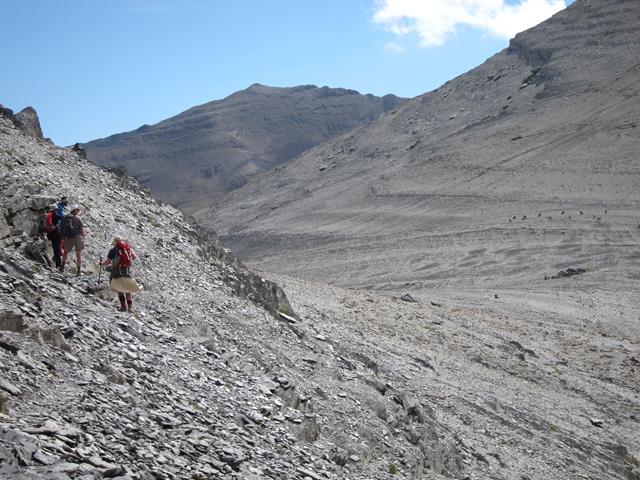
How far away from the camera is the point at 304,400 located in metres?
12.9

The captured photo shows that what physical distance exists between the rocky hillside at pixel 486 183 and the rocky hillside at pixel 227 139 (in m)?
57.3

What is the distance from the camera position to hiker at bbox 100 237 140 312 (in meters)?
12.9

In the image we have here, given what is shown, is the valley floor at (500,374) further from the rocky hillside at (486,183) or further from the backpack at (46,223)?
the rocky hillside at (486,183)

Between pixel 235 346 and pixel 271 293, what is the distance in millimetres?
4366

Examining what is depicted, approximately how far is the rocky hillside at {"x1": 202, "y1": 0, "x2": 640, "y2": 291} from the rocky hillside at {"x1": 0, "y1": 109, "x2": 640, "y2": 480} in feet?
62.6

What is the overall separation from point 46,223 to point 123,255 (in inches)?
60.9

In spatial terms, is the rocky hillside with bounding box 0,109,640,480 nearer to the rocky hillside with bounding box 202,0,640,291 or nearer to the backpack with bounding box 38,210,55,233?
the backpack with bounding box 38,210,55,233

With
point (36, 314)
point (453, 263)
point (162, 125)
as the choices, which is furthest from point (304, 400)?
point (162, 125)

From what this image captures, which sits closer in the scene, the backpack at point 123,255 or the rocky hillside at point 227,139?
the backpack at point 123,255

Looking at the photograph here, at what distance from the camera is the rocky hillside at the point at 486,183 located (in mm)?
49938

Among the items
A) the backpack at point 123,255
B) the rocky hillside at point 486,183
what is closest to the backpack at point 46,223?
Result: the backpack at point 123,255

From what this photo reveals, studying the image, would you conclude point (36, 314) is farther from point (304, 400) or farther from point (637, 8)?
point (637, 8)

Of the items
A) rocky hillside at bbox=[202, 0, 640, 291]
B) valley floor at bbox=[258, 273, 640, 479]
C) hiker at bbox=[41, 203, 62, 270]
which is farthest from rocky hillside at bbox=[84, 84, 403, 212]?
hiker at bbox=[41, 203, 62, 270]

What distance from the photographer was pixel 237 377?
12.3 meters
